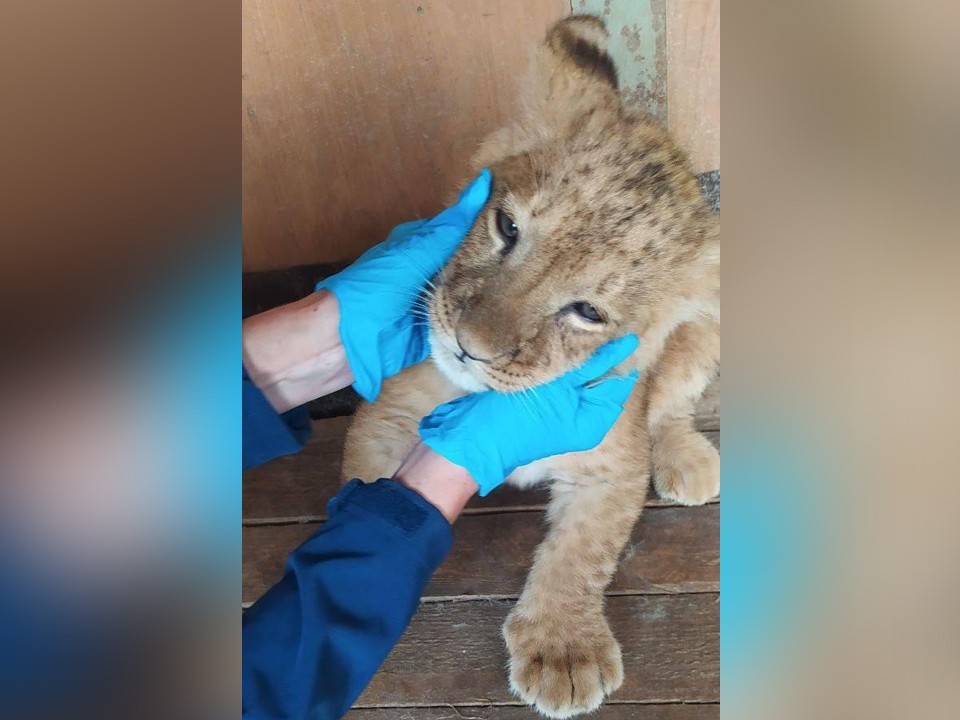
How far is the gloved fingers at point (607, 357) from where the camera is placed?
0.98 m

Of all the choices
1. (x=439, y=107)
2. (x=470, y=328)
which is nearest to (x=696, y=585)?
(x=470, y=328)

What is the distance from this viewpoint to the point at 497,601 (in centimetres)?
120

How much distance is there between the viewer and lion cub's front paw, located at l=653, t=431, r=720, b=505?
4.18 ft

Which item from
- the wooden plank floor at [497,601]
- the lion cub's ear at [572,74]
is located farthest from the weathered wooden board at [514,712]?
the lion cub's ear at [572,74]

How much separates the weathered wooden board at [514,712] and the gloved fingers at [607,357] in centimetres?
58

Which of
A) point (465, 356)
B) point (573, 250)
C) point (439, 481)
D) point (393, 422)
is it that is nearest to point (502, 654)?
point (439, 481)

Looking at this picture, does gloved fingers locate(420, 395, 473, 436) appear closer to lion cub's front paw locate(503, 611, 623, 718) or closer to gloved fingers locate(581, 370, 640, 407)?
gloved fingers locate(581, 370, 640, 407)

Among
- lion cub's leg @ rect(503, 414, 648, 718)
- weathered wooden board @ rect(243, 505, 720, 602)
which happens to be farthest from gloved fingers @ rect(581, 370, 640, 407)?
weathered wooden board @ rect(243, 505, 720, 602)

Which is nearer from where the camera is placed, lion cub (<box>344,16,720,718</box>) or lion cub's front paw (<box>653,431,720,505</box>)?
lion cub (<box>344,16,720,718</box>)

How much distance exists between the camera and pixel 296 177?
1.19m

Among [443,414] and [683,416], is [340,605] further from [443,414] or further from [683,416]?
[683,416]

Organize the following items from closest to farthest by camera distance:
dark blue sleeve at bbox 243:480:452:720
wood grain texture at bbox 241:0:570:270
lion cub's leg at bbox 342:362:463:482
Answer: dark blue sleeve at bbox 243:480:452:720 < wood grain texture at bbox 241:0:570:270 < lion cub's leg at bbox 342:362:463:482

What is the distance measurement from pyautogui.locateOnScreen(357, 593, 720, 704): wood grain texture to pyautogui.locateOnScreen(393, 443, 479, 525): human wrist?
259 millimetres
